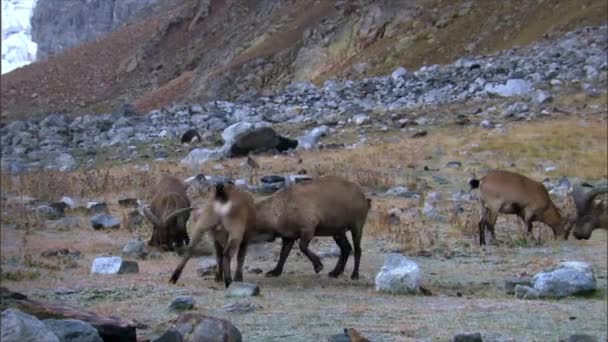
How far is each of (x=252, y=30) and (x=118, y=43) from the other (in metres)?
31.1

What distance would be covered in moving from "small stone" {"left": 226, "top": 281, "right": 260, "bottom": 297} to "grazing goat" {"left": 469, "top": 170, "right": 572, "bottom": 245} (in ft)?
18.4

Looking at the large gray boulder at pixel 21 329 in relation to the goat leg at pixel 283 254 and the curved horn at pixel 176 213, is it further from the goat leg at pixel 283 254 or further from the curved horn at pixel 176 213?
the curved horn at pixel 176 213

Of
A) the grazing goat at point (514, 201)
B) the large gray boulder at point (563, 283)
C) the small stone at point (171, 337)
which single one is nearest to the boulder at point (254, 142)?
the grazing goat at point (514, 201)

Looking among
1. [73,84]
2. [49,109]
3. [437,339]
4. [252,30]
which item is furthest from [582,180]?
[73,84]

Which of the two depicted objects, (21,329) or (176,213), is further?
(176,213)

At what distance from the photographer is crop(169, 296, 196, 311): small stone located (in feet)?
27.2

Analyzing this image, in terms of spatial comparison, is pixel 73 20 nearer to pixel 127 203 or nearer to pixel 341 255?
pixel 127 203

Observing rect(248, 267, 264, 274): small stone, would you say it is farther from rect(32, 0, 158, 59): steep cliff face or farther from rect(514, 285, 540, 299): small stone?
rect(32, 0, 158, 59): steep cliff face

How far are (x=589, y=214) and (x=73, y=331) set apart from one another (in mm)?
10945

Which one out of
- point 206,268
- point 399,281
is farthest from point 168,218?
point 399,281

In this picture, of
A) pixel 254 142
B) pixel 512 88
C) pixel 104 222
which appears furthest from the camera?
pixel 512 88

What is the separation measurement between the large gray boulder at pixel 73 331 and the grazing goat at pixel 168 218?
6.03 meters

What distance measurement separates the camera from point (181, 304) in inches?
329

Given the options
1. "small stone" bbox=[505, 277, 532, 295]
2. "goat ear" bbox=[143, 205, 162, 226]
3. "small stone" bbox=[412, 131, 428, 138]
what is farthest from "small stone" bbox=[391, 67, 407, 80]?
"small stone" bbox=[505, 277, 532, 295]
